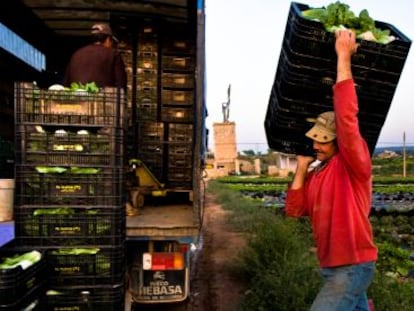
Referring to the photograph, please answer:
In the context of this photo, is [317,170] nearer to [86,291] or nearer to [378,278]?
[86,291]

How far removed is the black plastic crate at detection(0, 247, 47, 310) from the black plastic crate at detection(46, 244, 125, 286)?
0.20 meters

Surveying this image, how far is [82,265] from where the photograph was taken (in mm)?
4066

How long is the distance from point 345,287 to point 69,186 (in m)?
2.27

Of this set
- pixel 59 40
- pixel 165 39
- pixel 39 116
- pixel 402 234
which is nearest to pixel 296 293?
pixel 39 116

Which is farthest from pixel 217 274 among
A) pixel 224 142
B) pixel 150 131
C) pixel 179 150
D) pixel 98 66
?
pixel 224 142

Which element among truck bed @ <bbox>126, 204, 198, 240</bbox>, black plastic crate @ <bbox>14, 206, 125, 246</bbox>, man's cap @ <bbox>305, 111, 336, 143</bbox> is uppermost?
man's cap @ <bbox>305, 111, 336, 143</bbox>

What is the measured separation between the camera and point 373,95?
12.8ft

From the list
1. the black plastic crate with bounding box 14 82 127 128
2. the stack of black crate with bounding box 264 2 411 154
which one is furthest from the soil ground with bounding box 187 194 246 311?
the black plastic crate with bounding box 14 82 127 128

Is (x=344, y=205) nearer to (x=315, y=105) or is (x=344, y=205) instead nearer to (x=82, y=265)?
(x=315, y=105)

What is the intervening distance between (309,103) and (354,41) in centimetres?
75

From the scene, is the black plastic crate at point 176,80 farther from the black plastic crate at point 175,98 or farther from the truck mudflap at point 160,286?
the truck mudflap at point 160,286

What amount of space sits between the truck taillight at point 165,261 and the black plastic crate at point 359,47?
2.45 m

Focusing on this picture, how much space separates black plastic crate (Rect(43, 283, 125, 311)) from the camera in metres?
4.04

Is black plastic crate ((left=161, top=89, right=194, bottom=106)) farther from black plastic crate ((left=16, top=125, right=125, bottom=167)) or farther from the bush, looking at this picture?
black plastic crate ((left=16, top=125, right=125, bottom=167))
